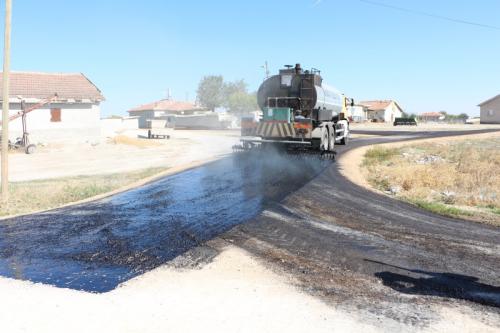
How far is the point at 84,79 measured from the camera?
1518 inches

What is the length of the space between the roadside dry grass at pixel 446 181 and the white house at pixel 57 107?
23323mm

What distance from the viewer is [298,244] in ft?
26.6

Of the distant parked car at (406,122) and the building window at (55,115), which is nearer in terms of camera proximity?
the building window at (55,115)

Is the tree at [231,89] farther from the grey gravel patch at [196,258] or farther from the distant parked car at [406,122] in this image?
the grey gravel patch at [196,258]

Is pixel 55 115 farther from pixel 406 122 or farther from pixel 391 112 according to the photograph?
pixel 391 112

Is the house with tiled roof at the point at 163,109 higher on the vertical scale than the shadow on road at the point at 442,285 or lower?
higher

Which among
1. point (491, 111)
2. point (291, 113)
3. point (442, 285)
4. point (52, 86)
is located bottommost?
point (442, 285)

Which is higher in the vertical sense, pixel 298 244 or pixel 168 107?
pixel 168 107

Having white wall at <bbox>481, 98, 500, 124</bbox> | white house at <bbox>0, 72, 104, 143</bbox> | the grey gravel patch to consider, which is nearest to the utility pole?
the grey gravel patch

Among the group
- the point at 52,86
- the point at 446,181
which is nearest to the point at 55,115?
the point at 52,86

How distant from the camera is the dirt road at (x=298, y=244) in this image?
20.1 ft

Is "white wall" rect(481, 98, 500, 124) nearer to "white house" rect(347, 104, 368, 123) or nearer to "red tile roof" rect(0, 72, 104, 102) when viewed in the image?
"white house" rect(347, 104, 368, 123)

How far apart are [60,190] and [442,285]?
12.2m

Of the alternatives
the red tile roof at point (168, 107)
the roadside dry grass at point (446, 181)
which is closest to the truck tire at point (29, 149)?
the roadside dry grass at point (446, 181)
